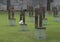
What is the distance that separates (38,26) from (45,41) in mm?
949

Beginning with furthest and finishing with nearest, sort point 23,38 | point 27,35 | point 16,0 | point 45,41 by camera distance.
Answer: point 16,0, point 27,35, point 23,38, point 45,41

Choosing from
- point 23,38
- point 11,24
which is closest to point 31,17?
point 11,24

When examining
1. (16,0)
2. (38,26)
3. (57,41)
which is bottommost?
(57,41)

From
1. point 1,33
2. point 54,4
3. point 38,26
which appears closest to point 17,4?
point 54,4

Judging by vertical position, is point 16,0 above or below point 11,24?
above

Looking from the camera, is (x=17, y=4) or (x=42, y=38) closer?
(x=42, y=38)

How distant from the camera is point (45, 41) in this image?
11.7 m

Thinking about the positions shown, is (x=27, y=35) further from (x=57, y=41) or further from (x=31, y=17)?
(x=31, y=17)

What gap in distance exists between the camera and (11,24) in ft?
58.1

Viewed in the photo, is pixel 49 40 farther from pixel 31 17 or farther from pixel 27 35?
pixel 31 17

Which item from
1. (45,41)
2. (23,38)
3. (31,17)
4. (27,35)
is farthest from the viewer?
(31,17)

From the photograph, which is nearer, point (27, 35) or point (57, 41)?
point (57, 41)

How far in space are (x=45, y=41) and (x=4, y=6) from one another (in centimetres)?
2501

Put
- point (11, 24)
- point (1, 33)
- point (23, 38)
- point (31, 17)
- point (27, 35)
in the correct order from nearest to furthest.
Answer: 1. point (23, 38)
2. point (27, 35)
3. point (1, 33)
4. point (11, 24)
5. point (31, 17)
